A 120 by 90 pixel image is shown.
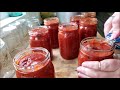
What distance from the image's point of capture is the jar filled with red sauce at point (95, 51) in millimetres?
505

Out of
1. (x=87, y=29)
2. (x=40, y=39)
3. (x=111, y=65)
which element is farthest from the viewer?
(x=87, y=29)

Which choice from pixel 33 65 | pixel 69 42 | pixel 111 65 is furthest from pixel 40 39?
pixel 111 65

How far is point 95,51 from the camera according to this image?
51 centimetres

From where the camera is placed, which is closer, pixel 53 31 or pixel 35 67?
pixel 35 67

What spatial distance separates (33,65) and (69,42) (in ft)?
0.94

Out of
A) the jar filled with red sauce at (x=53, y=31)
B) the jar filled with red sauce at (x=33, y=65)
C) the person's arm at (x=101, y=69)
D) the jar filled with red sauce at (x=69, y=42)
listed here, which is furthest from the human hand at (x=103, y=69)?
the jar filled with red sauce at (x=53, y=31)

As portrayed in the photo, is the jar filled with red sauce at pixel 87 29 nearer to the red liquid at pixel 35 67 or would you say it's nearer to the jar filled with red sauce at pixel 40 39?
the jar filled with red sauce at pixel 40 39

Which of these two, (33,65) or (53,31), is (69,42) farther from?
(33,65)

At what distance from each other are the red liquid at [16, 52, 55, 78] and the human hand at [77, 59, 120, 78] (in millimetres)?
116

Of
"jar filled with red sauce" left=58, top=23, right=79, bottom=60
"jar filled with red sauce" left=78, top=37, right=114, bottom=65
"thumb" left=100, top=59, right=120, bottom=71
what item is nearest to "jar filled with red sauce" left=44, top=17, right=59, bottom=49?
"jar filled with red sauce" left=58, top=23, right=79, bottom=60

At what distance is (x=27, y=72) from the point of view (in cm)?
44

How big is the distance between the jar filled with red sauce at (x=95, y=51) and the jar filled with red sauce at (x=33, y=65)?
13 cm
